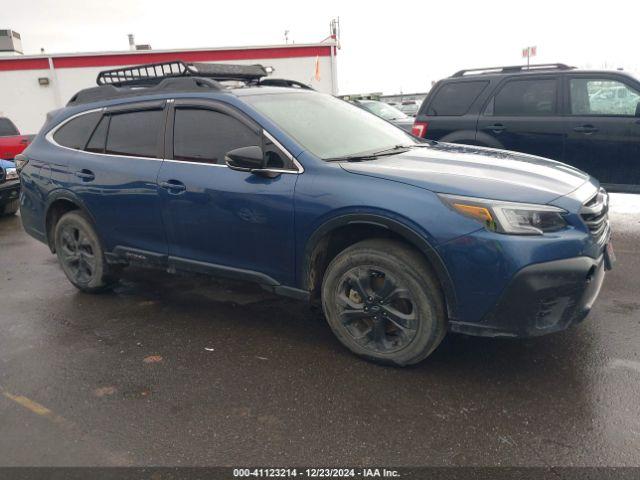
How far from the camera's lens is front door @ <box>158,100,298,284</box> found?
346 cm

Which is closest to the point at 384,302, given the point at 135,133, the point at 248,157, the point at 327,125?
the point at 248,157

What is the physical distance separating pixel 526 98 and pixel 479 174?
13.2 feet

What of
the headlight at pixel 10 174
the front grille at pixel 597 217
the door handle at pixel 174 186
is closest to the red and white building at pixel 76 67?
the headlight at pixel 10 174

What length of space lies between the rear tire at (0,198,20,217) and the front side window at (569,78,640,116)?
8.42 m

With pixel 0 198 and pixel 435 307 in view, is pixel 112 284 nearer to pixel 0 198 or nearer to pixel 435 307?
pixel 435 307

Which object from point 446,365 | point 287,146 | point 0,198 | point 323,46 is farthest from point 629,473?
point 323,46

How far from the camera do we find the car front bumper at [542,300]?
276 centimetres

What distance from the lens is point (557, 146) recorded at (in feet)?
20.8

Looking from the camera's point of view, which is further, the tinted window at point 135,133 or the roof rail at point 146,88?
the tinted window at point 135,133

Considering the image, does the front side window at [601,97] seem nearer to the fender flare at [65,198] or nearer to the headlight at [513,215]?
the headlight at [513,215]

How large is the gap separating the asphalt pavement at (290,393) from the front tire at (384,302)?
0.16 meters

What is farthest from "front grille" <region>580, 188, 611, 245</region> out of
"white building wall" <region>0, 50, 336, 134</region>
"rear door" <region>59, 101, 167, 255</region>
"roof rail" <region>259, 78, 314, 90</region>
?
"white building wall" <region>0, 50, 336, 134</region>

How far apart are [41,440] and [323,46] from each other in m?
17.3

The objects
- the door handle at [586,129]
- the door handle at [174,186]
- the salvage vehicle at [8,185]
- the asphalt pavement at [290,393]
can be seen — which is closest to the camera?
the asphalt pavement at [290,393]
